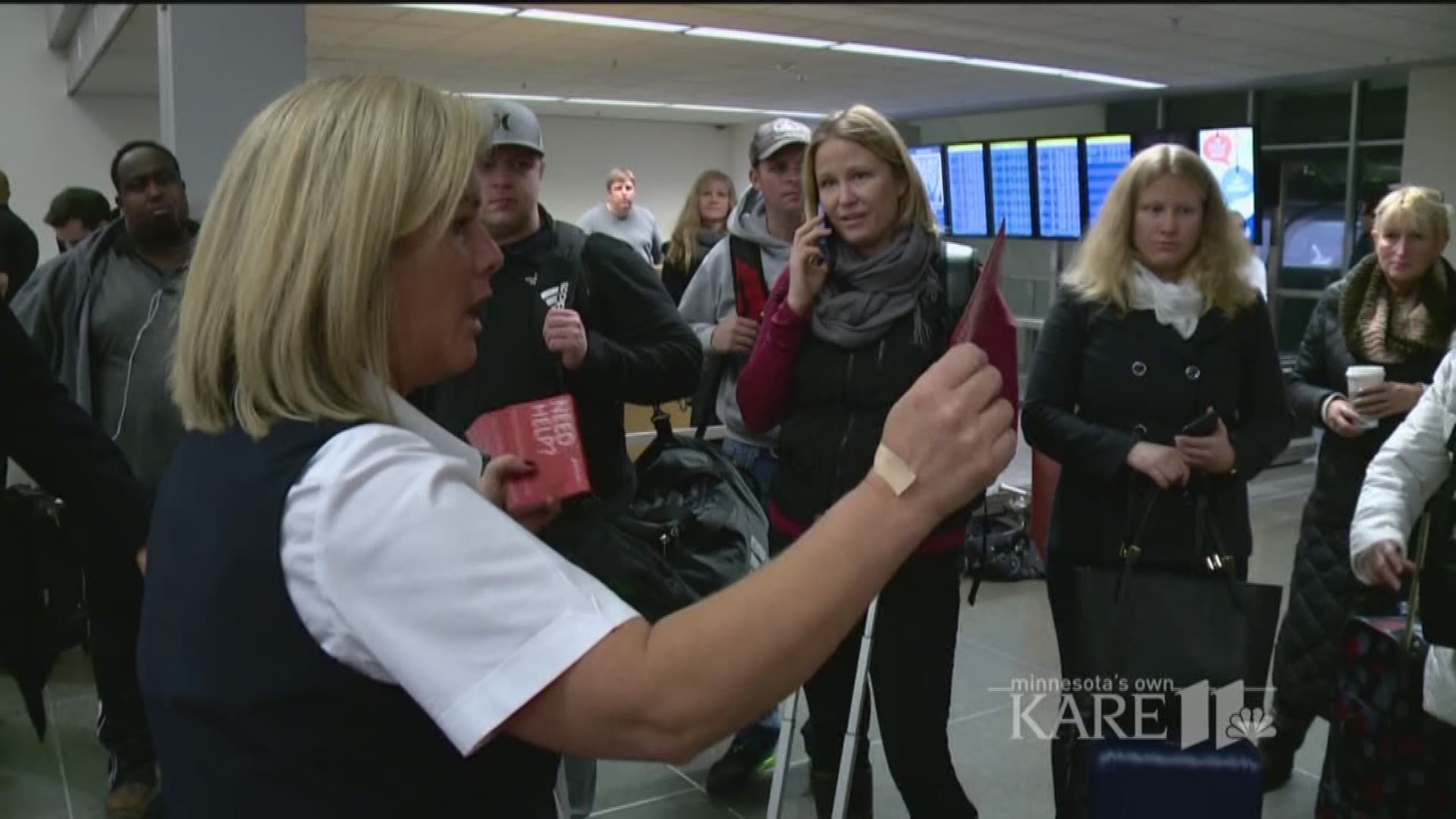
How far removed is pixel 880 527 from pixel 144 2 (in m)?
0.49

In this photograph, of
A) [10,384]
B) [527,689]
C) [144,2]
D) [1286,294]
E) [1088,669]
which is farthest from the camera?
[1286,294]

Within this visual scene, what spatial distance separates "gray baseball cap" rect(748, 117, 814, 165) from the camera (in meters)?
2.68

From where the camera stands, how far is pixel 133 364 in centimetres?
254

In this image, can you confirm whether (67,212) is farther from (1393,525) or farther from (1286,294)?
(1286,294)

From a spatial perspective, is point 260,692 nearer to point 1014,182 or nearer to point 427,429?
point 427,429

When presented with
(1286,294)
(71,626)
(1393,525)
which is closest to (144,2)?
(1393,525)

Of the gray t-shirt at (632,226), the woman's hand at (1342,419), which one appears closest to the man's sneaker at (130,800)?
the woman's hand at (1342,419)

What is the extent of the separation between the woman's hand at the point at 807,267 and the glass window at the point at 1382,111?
9297 mm

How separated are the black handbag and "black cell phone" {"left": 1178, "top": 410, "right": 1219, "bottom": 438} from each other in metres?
0.21

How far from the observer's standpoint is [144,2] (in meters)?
0.52

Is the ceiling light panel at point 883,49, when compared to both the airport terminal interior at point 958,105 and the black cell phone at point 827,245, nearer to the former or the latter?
the airport terminal interior at point 958,105

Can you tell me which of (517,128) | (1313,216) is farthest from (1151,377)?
(1313,216)

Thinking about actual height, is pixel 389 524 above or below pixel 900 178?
below

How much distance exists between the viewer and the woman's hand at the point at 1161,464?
2006mm
